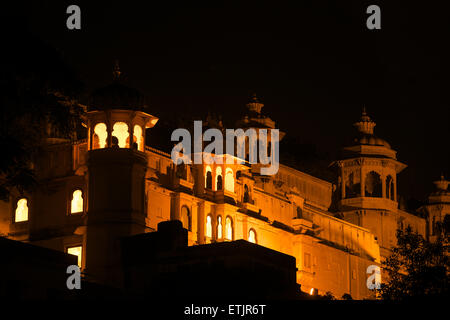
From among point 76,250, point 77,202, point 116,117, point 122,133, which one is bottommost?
point 76,250

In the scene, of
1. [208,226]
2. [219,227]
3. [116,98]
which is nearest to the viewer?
[116,98]

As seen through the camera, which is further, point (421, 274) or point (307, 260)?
point (307, 260)

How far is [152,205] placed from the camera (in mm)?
68375

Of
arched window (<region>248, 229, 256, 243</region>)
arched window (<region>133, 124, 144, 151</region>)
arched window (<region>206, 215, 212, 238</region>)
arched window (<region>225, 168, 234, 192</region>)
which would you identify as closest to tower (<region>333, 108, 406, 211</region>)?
arched window (<region>248, 229, 256, 243</region>)

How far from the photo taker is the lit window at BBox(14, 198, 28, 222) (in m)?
70.5

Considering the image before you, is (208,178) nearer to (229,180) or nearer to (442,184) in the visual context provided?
(229,180)

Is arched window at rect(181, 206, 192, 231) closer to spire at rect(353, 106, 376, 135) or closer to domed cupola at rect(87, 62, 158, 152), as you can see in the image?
domed cupola at rect(87, 62, 158, 152)

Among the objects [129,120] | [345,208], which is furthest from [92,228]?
[345,208]

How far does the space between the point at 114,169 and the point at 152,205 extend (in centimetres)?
412

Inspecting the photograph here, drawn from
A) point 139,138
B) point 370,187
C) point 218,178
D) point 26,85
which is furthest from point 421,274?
point 370,187

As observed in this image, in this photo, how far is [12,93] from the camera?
123ft

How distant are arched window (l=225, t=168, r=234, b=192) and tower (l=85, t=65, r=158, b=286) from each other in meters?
9.48

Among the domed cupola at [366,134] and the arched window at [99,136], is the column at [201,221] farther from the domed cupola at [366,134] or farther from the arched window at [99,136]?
the domed cupola at [366,134]

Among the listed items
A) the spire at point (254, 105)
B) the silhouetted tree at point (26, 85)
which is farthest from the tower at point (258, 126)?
the silhouetted tree at point (26, 85)
